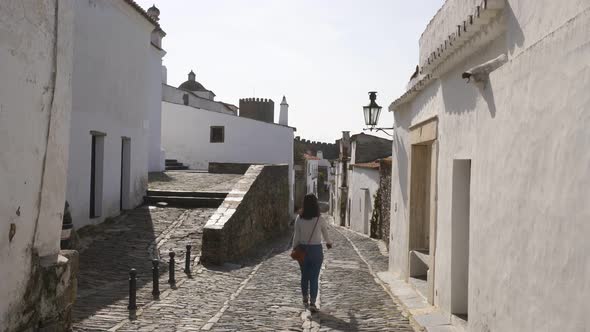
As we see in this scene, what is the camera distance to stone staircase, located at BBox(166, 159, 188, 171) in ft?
84.7

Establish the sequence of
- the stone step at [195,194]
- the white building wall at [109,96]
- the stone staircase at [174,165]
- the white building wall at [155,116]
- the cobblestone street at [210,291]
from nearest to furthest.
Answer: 1. the cobblestone street at [210,291]
2. the white building wall at [109,96]
3. the stone step at [195,194]
4. the white building wall at [155,116]
5. the stone staircase at [174,165]

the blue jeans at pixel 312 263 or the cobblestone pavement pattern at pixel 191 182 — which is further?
the cobblestone pavement pattern at pixel 191 182

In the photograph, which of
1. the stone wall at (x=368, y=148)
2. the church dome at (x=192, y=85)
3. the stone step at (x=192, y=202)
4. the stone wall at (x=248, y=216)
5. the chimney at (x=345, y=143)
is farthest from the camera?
the church dome at (x=192, y=85)

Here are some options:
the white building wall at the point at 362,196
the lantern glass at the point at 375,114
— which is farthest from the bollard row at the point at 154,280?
the white building wall at the point at 362,196

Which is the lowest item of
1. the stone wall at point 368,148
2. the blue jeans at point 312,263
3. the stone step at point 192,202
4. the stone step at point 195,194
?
the blue jeans at point 312,263

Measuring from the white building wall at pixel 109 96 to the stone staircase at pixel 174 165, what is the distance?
34.6 ft

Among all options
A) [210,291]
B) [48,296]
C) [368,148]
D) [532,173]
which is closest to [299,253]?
[210,291]

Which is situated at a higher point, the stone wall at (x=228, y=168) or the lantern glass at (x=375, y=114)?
the lantern glass at (x=375, y=114)

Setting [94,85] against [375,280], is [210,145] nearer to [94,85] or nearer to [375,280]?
[94,85]

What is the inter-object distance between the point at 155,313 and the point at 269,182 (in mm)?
9349

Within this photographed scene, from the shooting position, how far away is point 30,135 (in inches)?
185

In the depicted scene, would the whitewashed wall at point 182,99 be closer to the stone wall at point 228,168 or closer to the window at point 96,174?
the stone wall at point 228,168

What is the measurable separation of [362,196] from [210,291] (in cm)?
1615

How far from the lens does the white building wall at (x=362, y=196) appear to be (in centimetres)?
2074
